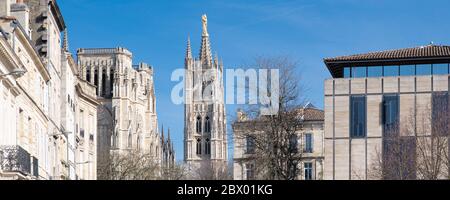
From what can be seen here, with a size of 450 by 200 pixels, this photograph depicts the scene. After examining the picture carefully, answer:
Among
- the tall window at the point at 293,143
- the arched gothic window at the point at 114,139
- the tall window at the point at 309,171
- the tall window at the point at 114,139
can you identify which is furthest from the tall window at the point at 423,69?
the arched gothic window at the point at 114,139

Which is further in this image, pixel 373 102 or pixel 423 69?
pixel 423 69

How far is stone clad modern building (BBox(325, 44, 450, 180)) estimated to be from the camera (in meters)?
86.9

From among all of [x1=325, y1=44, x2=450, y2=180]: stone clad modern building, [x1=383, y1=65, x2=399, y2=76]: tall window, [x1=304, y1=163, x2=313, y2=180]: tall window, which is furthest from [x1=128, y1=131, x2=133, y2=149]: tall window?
[x1=383, y1=65, x2=399, y2=76]: tall window

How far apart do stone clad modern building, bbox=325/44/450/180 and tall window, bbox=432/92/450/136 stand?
5.0 inches

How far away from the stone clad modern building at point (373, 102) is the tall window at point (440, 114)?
0.13 metres

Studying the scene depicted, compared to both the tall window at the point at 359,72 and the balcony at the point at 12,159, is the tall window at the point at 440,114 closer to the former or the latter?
the tall window at the point at 359,72

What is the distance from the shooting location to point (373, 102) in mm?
88250

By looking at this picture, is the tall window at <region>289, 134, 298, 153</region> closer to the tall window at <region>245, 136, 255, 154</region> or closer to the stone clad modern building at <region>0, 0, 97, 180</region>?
the tall window at <region>245, 136, 255, 154</region>

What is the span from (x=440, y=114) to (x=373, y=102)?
12.4 m

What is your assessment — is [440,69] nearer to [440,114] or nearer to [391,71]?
[391,71]

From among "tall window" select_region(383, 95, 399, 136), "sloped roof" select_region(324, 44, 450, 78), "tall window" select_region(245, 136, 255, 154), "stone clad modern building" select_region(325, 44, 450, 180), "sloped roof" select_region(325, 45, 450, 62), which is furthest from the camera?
"sloped roof" select_region(325, 45, 450, 62)

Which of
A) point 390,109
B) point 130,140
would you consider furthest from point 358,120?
point 130,140

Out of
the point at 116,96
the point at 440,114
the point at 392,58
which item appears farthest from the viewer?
the point at 116,96
